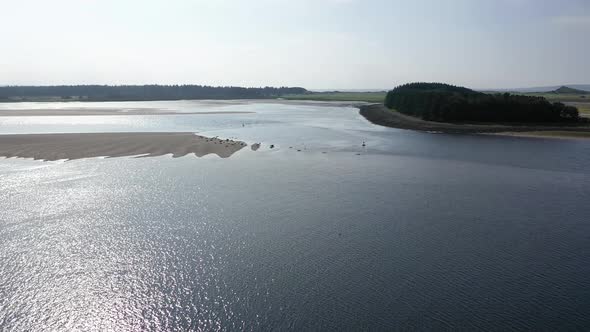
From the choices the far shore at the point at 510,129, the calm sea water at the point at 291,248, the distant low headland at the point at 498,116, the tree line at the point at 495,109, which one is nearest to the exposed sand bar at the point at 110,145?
the calm sea water at the point at 291,248

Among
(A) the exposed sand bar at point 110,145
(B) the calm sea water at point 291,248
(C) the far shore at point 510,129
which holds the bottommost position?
(B) the calm sea water at point 291,248

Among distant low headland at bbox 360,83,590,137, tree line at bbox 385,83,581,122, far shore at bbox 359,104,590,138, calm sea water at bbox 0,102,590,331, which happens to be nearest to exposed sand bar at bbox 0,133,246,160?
calm sea water at bbox 0,102,590,331

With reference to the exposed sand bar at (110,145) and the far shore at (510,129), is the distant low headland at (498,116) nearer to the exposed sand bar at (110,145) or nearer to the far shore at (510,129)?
the far shore at (510,129)

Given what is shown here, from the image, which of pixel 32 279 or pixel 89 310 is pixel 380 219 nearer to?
pixel 89 310

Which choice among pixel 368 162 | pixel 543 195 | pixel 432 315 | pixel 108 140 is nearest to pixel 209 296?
pixel 432 315

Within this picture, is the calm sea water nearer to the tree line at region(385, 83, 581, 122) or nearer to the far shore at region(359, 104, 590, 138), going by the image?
the far shore at region(359, 104, 590, 138)

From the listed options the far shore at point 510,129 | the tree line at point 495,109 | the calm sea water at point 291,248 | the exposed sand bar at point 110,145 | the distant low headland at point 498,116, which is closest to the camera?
the calm sea water at point 291,248
